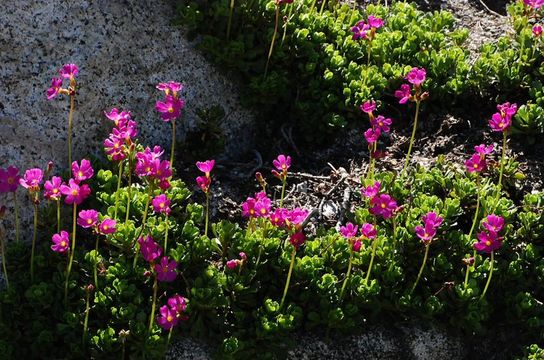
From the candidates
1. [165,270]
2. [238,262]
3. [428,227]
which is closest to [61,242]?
[165,270]

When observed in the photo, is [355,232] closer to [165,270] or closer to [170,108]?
[165,270]

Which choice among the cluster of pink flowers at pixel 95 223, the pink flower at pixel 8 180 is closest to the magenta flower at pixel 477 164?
the cluster of pink flowers at pixel 95 223

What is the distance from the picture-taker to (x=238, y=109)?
213 inches

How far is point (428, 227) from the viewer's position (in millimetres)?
4129

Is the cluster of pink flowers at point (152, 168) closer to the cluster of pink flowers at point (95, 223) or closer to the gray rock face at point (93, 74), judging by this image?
the cluster of pink flowers at point (95, 223)

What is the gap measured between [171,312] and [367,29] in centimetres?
229

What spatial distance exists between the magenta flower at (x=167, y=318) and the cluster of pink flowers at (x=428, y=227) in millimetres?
1208

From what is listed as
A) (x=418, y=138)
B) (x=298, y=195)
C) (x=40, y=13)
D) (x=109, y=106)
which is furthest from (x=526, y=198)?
(x=40, y=13)

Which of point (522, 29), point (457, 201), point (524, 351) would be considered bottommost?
point (524, 351)

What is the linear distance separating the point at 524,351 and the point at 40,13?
3200 millimetres

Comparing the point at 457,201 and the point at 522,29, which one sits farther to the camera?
the point at 522,29

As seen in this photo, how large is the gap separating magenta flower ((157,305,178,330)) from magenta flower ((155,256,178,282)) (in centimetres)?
13

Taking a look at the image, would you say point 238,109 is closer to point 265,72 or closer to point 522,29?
point 265,72

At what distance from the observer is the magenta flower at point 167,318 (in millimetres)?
3833
